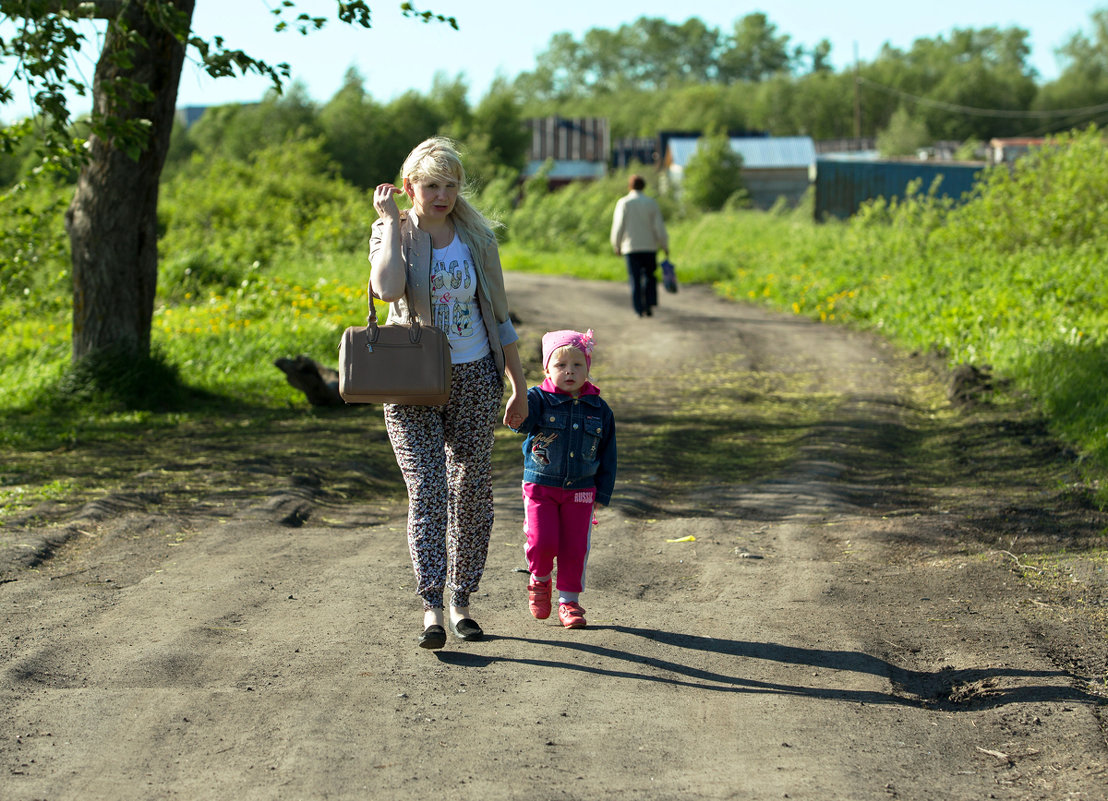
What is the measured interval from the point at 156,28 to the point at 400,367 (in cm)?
701

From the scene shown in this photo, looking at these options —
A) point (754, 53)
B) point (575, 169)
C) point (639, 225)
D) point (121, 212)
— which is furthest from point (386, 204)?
point (754, 53)

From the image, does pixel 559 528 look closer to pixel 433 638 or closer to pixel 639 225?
pixel 433 638

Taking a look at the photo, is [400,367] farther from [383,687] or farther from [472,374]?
[383,687]

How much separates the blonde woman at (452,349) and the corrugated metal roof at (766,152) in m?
46.6

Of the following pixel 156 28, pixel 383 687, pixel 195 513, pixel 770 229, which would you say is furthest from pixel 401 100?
pixel 383 687

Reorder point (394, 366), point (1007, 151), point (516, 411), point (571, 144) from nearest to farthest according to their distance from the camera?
point (394, 366)
point (516, 411)
point (1007, 151)
point (571, 144)

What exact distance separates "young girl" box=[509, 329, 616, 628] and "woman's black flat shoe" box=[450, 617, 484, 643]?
30cm

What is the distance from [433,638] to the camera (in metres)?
4.20

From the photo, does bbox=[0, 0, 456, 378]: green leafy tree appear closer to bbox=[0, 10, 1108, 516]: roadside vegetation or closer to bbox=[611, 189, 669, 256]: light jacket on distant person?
bbox=[0, 10, 1108, 516]: roadside vegetation

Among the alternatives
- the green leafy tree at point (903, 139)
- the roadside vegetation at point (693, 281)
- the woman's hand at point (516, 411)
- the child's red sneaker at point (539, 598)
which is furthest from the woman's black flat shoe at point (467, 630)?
the green leafy tree at point (903, 139)

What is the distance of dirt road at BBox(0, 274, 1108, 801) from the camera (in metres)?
3.28

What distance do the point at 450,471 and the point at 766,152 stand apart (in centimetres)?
4931

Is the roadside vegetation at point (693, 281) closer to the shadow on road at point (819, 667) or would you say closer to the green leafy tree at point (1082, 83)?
the shadow on road at point (819, 667)

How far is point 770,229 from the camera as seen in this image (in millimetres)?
26250
